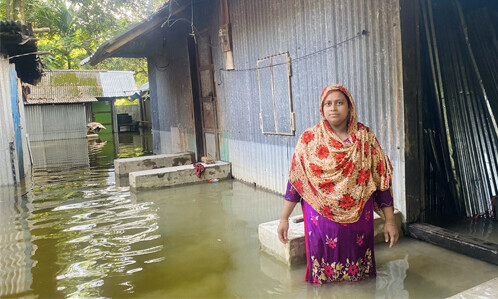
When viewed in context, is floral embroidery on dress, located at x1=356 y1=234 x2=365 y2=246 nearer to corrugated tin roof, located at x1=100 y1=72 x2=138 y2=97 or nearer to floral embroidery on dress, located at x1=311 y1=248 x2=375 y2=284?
floral embroidery on dress, located at x1=311 y1=248 x2=375 y2=284

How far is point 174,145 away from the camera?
13.3 meters

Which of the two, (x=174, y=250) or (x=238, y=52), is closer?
(x=174, y=250)

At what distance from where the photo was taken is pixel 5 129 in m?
9.61

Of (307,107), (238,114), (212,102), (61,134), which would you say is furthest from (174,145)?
(61,134)

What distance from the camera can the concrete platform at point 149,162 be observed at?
10750 mm

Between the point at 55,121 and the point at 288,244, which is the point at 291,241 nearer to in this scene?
the point at 288,244

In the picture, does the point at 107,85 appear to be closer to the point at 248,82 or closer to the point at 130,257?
the point at 248,82

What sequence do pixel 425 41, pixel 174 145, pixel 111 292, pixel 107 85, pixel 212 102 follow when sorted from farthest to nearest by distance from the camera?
pixel 107 85 → pixel 174 145 → pixel 212 102 → pixel 425 41 → pixel 111 292

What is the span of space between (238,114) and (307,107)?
2.65m

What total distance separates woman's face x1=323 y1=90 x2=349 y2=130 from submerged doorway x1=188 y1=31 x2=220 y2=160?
23.4 feet

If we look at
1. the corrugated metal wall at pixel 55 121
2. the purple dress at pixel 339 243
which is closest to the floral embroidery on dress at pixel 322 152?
the purple dress at pixel 339 243

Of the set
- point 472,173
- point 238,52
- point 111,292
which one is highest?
point 238,52

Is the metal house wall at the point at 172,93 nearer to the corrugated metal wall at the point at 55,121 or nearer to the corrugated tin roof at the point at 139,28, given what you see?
the corrugated tin roof at the point at 139,28

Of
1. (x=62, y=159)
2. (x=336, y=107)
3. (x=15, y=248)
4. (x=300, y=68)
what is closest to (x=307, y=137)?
(x=336, y=107)
